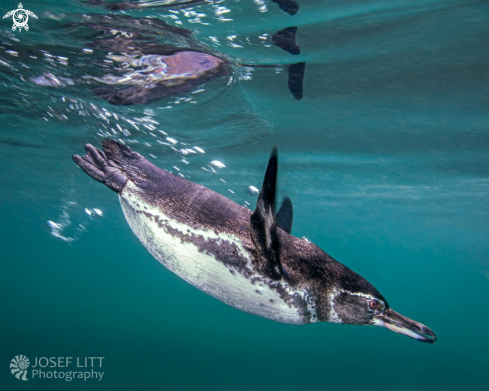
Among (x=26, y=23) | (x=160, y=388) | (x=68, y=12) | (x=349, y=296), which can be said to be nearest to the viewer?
(x=349, y=296)

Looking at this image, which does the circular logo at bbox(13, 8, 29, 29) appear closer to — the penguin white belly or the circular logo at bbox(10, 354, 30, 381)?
the penguin white belly

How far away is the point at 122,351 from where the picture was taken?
26.7 meters

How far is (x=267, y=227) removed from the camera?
1.84m

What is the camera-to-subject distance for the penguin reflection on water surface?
2.08 metres

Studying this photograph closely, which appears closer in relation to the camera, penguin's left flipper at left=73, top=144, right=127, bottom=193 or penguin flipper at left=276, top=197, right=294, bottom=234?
penguin's left flipper at left=73, top=144, right=127, bottom=193

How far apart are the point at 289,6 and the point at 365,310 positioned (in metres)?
3.99

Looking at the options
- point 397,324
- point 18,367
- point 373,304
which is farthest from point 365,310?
point 18,367

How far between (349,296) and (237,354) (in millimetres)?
35631

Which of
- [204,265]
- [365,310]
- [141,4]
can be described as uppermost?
[141,4]

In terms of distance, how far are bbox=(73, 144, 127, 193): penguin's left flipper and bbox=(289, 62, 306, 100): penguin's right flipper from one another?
457 cm

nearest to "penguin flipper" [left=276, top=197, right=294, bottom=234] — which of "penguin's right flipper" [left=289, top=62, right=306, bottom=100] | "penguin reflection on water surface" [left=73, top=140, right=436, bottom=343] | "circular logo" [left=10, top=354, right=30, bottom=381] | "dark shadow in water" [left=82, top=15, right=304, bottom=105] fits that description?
"penguin reflection on water surface" [left=73, top=140, right=436, bottom=343]

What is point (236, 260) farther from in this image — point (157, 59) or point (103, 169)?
point (157, 59)

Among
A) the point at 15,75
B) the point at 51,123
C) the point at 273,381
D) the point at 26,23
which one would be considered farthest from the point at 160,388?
the point at 26,23

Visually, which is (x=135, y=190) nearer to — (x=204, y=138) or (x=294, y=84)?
(x=294, y=84)
